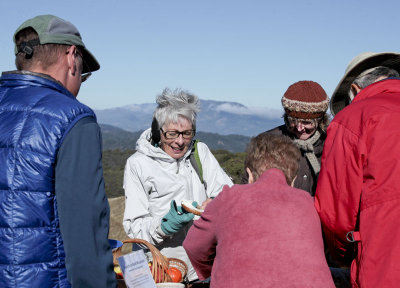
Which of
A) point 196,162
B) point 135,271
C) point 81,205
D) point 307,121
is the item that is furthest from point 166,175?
point 81,205

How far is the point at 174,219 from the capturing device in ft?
8.83

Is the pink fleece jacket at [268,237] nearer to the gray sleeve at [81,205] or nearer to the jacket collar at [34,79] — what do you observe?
the gray sleeve at [81,205]

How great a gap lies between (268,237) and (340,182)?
0.45 m

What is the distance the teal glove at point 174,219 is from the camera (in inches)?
105

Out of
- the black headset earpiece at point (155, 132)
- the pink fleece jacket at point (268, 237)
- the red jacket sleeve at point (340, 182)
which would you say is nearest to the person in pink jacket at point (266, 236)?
the pink fleece jacket at point (268, 237)

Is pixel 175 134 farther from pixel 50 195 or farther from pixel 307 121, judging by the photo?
pixel 50 195

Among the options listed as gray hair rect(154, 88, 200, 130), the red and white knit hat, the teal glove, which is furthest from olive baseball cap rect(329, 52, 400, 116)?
the teal glove

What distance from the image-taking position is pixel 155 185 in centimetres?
301

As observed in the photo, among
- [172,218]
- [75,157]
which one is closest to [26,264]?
[75,157]

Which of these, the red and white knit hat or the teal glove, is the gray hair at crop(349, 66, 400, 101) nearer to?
the red and white knit hat

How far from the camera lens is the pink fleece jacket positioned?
1.78m

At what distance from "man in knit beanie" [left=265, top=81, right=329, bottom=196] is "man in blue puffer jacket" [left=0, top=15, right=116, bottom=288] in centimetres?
191

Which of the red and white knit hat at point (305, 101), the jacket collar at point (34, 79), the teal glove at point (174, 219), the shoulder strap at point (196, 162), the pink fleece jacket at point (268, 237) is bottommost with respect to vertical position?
the teal glove at point (174, 219)

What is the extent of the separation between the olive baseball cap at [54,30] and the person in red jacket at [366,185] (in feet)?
4.22
